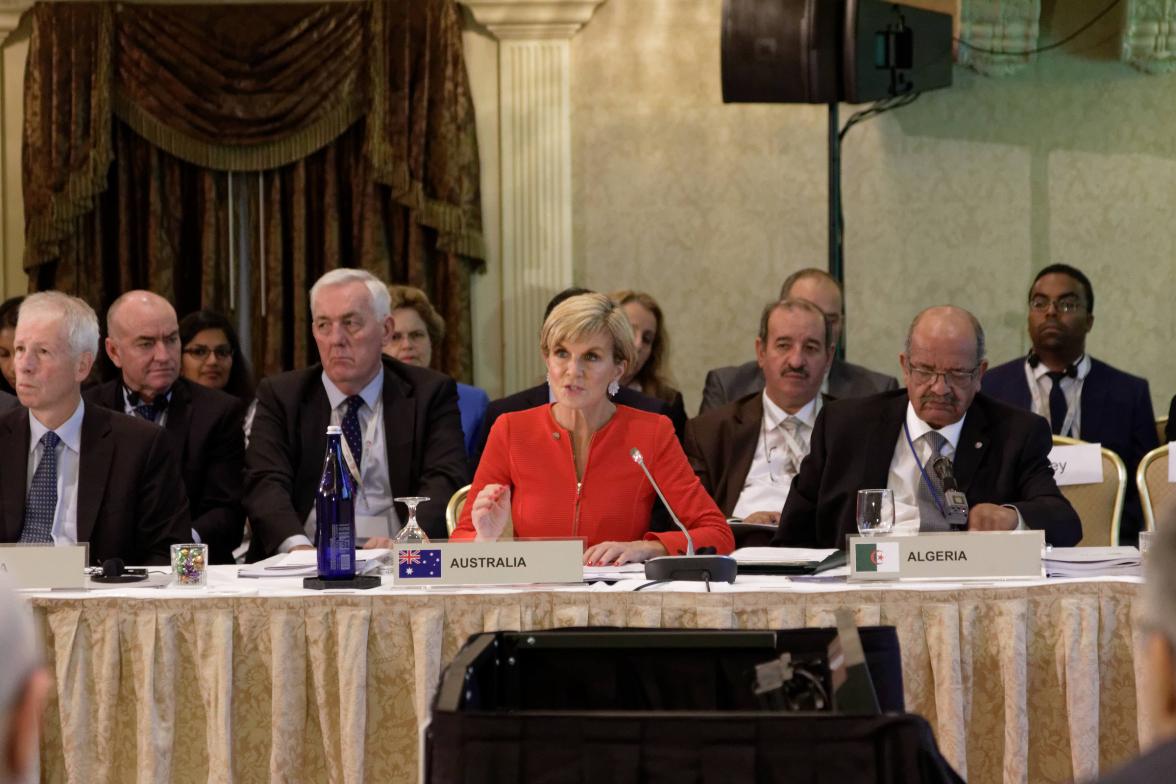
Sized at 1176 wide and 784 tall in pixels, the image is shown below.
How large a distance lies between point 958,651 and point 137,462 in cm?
190

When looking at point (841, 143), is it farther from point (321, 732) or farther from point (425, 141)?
point (321, 732)

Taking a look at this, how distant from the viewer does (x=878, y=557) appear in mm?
3102

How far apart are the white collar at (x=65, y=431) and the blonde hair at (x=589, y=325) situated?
1.09 metres

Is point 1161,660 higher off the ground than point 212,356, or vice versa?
point 212,356

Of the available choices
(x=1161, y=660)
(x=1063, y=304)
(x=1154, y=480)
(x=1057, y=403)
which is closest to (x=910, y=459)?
(x=1154, y=480)

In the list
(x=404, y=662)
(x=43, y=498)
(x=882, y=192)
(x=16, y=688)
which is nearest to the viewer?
(x=16, y=688)

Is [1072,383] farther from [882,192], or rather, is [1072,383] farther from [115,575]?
[115,575]

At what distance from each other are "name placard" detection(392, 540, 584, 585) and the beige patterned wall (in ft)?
12.8

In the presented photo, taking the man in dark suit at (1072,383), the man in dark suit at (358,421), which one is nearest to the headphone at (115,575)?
the man in dark suit at (358,421)

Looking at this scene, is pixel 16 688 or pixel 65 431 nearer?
pixel 16 688

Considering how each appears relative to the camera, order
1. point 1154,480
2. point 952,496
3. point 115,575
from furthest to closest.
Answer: point 1154,480 → point 952,496 → point 115,575

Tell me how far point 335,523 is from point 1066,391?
324 centimetres

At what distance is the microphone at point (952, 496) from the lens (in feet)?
11.4

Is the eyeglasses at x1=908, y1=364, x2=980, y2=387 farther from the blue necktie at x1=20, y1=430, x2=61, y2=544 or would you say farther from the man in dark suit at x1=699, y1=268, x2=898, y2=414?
the blue necktie at x1=20, y1=430, x2=61, y2=544
